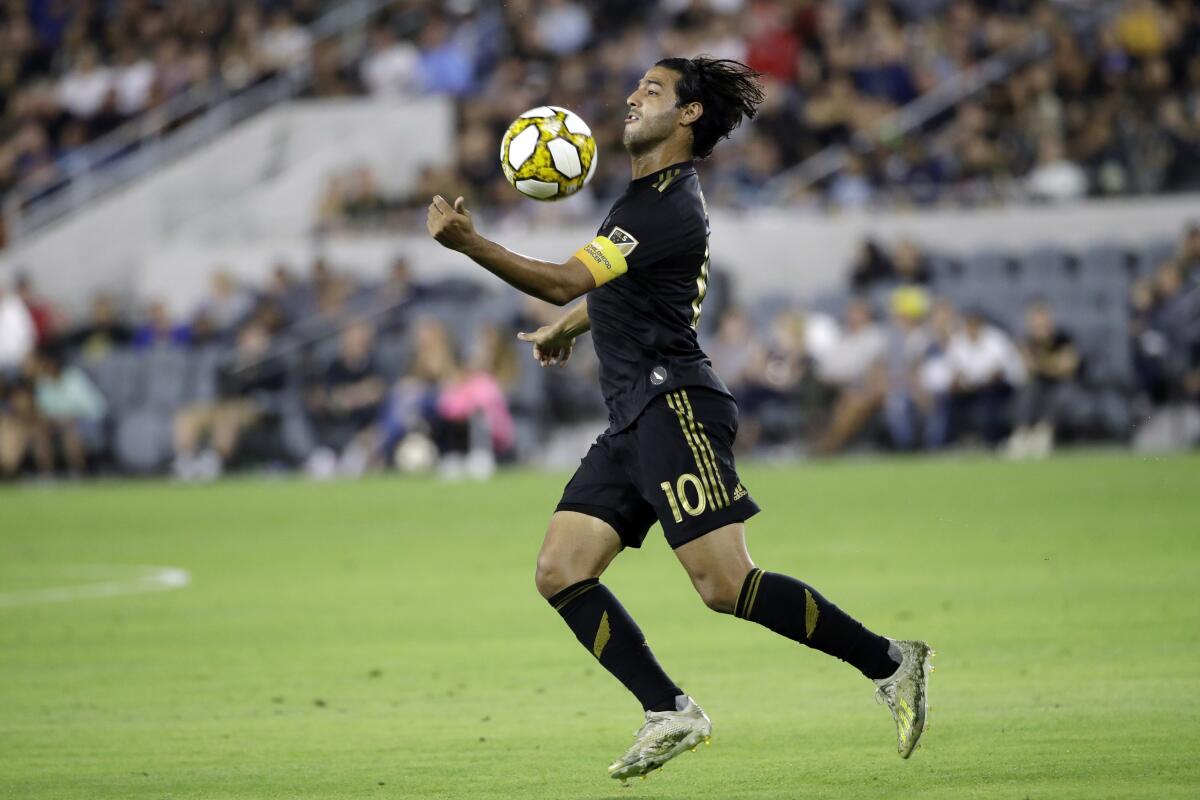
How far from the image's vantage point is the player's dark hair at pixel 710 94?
6801mm

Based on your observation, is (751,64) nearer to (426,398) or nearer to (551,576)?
(426,398)

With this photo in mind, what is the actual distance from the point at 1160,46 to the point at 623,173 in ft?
23.8

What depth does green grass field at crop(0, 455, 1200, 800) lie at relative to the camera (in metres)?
6.59

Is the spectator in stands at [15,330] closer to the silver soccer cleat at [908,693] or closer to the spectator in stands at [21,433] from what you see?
the spectator in stands at [21,433]

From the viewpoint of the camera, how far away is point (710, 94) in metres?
6.84

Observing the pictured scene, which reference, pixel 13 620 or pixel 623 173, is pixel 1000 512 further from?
pixel 623 173

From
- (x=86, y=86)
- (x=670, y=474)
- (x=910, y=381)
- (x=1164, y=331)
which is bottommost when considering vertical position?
(x=910, y=381)

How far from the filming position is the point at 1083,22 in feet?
86.9

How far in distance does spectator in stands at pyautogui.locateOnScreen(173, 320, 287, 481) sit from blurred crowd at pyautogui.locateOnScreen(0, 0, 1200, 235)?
9.84ft

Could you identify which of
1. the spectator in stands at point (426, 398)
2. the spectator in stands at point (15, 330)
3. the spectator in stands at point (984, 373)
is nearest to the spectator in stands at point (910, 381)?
the spectator in stands at point (984, 373)

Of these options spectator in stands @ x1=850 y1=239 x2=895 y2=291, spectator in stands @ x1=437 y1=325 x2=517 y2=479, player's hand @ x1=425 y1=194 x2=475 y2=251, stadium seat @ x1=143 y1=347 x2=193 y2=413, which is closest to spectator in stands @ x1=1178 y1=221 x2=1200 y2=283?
spectator in stands @ x1=850 y1=239 x2=895 y2=291

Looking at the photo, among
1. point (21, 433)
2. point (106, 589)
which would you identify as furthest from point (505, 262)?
point (21, 433)

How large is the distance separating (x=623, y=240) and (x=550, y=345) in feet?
3.44

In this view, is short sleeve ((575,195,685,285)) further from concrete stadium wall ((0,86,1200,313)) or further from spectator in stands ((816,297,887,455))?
concrete stadium wall ((0,86,1200,313))
